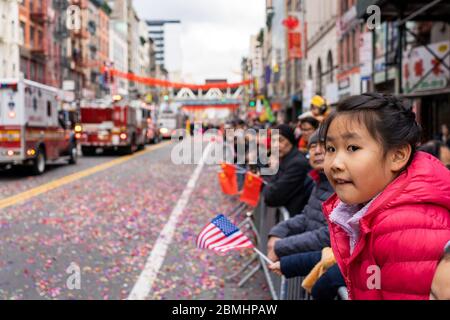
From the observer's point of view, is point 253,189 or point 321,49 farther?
point 321,49

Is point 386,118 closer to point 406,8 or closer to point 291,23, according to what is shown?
point 406,8

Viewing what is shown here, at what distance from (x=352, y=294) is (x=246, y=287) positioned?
189 inches

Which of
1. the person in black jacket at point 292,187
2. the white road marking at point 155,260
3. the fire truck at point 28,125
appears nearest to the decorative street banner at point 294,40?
the fire truck at point 28,125

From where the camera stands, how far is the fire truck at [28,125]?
1722 centimetres

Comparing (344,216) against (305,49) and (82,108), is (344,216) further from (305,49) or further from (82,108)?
(305,49)

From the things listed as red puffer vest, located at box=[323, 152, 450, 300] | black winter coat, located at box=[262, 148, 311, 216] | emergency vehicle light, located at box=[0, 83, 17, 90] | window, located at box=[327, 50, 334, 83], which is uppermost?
window, located at box=[327, 50, 334, 83]

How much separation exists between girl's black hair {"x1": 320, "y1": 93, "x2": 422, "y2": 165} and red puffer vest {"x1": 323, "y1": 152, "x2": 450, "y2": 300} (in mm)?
74

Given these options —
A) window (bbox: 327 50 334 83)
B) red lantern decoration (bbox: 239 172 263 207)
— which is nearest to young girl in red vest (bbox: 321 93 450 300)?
red lantern decoration (bbox: 239 172 263 207)

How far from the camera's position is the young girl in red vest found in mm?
1535

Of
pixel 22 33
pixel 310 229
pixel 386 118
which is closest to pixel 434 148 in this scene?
pixel 310 229

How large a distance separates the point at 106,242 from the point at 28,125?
10.3 metres

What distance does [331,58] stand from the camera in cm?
3381

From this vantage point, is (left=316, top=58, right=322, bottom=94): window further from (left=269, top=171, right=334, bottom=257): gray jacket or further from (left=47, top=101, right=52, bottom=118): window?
(left=269, top=171, right=334, bottom=257): gray jacket

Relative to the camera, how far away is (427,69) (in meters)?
15.7
